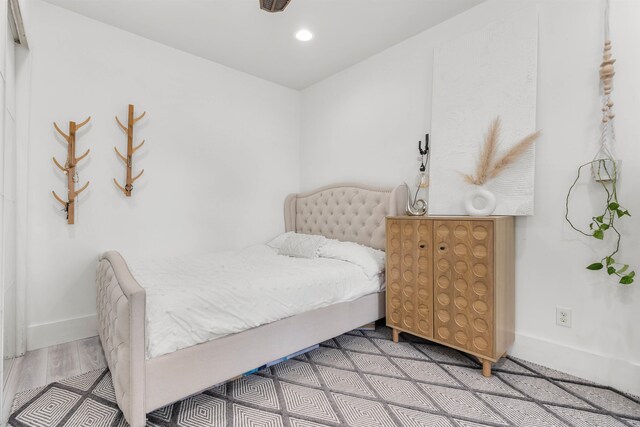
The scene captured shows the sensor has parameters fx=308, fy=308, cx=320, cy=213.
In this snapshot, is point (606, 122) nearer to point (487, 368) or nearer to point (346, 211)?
point (487, 368)

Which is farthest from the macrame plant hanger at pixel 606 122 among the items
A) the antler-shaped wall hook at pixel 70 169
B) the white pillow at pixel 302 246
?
the antler-shaped wall hook at pixel 70 169

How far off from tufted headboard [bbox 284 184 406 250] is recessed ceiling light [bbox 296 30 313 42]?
140 cm

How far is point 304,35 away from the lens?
105 inches

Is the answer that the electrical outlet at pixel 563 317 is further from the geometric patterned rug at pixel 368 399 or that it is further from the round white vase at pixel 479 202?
the round white vase at pixel 479 202

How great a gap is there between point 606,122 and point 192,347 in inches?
99.7

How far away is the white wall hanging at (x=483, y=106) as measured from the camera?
6.63ft

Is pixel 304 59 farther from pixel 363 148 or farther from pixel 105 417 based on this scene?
pixel 105 417

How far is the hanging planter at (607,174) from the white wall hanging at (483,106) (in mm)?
329

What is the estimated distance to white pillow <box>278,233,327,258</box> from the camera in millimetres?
2648

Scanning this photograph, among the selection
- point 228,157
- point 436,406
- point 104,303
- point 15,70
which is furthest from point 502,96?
point 15,70

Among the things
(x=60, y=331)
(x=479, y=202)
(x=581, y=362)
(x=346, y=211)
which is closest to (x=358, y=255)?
(x=346, y=211)

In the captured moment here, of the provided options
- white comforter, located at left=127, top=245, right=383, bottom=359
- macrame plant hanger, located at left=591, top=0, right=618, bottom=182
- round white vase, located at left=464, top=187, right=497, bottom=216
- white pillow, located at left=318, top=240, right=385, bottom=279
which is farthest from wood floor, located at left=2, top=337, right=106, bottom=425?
macrame plant hanger, located at left=591, top=0, right=618, bottom=182

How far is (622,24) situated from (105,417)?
3399mm

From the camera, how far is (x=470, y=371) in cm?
193
